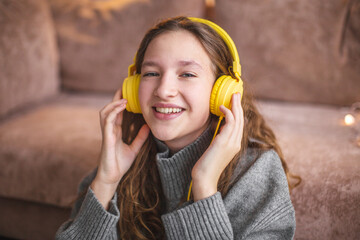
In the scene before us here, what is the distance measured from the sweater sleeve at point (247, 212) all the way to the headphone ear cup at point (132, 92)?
364 millimetres

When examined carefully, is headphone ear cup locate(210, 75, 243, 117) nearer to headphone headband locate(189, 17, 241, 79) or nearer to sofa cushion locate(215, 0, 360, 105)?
headphone headband locate(189, 17, 241, 79)

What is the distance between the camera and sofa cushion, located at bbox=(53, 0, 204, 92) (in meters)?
1.80

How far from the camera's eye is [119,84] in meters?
1.93

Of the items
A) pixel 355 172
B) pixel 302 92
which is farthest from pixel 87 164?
pixel 302 92

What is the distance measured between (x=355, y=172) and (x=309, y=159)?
0.52 feet

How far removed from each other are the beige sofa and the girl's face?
454mm

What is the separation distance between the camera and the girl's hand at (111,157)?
1.02 meters

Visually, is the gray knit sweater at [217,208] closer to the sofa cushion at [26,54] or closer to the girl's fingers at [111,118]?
the girl's fingers at [111,118]

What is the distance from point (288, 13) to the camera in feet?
5.32

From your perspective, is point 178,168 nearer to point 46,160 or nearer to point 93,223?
point 93,223

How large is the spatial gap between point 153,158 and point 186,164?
0.19 m

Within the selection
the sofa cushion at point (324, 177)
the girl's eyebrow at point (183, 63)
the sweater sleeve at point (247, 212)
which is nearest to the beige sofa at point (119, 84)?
the sofa cushion at point (324, 177)

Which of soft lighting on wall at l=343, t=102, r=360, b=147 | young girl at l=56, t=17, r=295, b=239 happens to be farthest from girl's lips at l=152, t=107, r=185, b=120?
soft lighting on wall at l=343, t=102, r=360, b=147

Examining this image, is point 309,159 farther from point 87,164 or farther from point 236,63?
point 87,164
